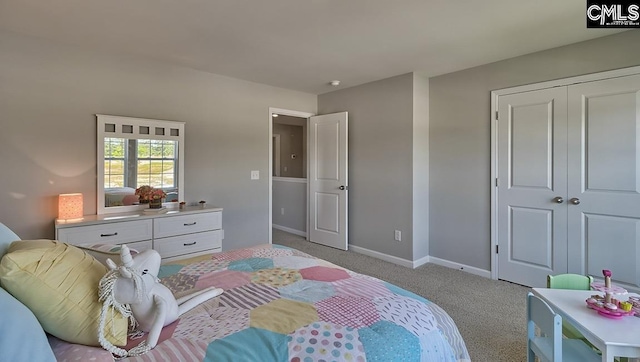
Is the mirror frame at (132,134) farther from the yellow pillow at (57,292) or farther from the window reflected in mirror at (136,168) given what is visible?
the yellow pillow at (57,292)

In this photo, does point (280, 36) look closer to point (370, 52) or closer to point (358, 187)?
point (370, 52)

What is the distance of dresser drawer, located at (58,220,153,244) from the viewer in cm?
254

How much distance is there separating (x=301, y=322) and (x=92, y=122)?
10.0 ft

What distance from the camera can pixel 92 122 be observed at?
2975mm

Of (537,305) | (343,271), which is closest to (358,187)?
(343,271)

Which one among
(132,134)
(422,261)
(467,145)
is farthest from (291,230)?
(467,145)

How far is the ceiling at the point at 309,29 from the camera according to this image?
2197 mm

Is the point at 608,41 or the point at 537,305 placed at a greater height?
the point at 608,41

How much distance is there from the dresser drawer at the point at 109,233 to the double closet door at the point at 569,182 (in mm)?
3704

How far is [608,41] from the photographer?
8.86 feet

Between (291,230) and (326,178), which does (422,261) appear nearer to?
(326,178)

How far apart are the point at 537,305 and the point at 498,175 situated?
223 centimetres

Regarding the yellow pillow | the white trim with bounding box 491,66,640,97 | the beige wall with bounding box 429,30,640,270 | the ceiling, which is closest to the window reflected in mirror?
the ceiling

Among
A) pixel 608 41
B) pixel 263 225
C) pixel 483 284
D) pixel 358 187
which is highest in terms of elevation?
pixel 608 41
